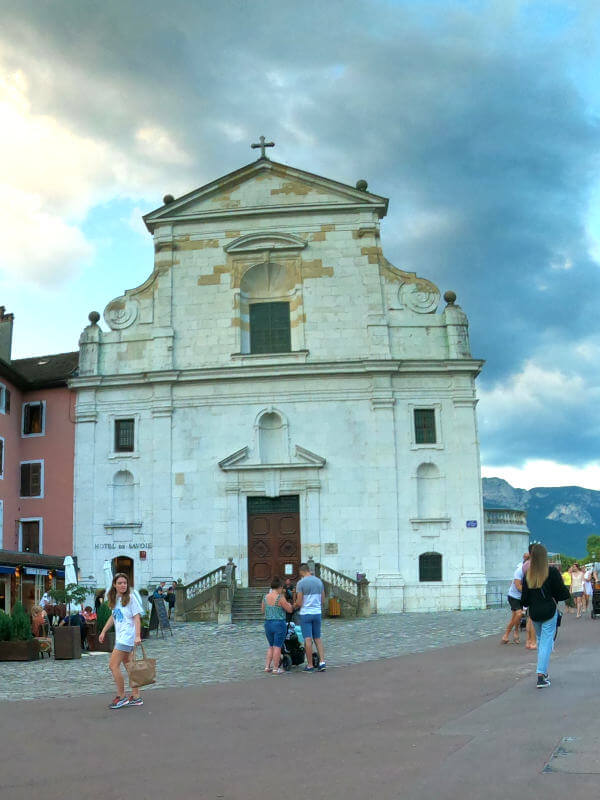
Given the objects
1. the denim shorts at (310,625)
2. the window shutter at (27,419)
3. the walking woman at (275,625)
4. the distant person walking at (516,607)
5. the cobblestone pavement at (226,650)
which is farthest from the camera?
the window shutter at (27,419)

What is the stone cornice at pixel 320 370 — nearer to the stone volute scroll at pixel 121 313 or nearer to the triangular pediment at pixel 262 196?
the stone volute scroll at pixel 121 313

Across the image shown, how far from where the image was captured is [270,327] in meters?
38.6

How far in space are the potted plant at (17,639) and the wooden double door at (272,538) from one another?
15.5 metres

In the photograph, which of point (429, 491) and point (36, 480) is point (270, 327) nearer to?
point (429, 491)

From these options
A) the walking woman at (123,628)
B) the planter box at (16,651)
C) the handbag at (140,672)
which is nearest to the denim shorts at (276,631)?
the walking woman at (123,628)

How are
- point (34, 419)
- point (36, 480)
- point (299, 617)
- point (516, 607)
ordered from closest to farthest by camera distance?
1. point (299, 617)
2. point (516, 607)
3. point (36, 480)
4. point (34, 419)

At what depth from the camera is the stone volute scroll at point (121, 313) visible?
38750 mm

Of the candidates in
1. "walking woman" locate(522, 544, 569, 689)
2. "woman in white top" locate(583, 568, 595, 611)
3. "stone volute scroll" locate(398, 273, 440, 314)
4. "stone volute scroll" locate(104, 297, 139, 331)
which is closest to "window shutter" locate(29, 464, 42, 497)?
"stone volute scroll" locate(104, 297, 139, 331)

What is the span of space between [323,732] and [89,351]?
3004 cm

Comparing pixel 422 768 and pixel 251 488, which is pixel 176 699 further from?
pixel 251 488

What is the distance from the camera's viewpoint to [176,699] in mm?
13422

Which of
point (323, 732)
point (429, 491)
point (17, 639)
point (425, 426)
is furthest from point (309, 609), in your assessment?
point (425, 426)

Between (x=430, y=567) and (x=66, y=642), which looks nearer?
(x=66, y=642)

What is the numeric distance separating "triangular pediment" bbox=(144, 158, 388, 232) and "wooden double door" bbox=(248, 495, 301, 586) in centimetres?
1212
